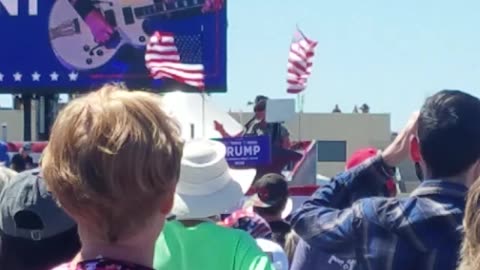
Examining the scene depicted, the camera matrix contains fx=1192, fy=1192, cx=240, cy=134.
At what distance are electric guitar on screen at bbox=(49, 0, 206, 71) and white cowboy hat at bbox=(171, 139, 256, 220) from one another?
17056 mm

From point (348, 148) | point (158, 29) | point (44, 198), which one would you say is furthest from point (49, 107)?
point (348, 148)

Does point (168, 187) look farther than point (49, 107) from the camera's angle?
No

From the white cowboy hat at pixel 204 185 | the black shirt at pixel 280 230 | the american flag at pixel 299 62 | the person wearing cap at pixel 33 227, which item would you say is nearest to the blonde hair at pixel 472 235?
the white cowboy hat at pixel 204 185

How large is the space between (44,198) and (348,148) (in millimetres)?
43361

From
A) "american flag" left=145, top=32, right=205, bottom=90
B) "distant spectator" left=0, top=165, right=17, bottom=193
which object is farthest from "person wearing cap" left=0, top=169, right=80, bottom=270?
"american flag" left=145, top=32, right=205, bottom=90

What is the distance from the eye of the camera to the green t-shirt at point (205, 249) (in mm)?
3697

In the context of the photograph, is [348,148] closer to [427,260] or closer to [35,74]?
[35,74]

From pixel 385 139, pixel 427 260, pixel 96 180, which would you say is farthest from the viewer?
pixel 385 139

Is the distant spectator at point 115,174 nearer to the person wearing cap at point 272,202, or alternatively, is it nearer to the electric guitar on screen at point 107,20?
the person wearing cap at point 272,202

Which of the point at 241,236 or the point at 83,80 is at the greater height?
the point at 241,236

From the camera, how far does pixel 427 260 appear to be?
3.69 meters

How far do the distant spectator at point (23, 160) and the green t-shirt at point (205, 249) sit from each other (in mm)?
9842

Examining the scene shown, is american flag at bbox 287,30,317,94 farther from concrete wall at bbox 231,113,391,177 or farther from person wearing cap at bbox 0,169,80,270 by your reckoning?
concrete wall at bbox 231,113,391,177

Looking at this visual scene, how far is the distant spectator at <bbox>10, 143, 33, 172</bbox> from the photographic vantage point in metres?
14.1
